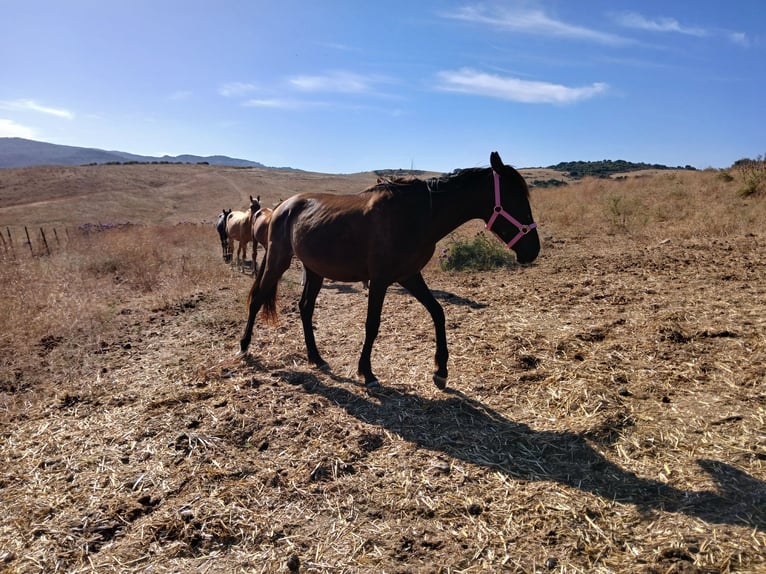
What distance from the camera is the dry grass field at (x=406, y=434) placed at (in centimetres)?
263

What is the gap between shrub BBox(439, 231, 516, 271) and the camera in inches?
420

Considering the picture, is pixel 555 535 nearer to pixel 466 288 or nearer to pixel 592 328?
pixel 592 328

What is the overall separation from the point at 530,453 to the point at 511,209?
6.96 ft

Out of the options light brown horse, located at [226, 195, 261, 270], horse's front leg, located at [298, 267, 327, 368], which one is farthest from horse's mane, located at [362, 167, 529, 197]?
light brown horse, located at [226, 195, 261, 270]

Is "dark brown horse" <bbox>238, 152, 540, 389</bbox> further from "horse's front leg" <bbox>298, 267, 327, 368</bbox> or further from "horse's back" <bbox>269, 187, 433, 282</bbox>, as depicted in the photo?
"horse's front leg" <bbox>298, 267, 327, 368</bbox>

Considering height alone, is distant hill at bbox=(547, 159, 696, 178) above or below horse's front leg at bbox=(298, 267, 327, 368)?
above

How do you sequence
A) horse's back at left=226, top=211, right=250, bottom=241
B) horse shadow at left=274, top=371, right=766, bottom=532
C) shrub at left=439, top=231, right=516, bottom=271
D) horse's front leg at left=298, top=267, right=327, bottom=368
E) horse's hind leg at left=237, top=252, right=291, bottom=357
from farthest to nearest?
horse's back at left=226, top=211, right=250, bottom=241, shrub at left=439, top=231, right=516, bottom=271, horse's hind leg at left=237, top=252, right=291, bottom=357, horse's front leg at left=298, top=267, right=327, bottom=368, horse shadow at left=274, top=371, right=766, bottom=532

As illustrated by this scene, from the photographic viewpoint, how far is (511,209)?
429 cm

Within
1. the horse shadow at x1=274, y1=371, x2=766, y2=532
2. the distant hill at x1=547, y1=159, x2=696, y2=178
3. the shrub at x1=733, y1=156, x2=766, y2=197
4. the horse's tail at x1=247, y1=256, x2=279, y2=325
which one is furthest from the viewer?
the distant hill at x1=547, y1=159, x2=696, y2=178

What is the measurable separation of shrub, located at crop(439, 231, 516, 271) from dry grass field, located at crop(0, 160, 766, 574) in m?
2.27

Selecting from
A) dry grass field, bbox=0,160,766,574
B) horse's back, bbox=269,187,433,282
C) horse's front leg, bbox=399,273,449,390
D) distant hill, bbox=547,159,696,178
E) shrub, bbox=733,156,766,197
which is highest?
distant hill, bbox=547,159,696,178

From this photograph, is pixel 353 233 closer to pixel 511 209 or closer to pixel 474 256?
pixel 511 209

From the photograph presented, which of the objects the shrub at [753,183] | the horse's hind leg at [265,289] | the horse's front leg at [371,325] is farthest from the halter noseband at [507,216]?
the shrub at [753,183]

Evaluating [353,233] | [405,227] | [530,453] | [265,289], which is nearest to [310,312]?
[265,289]
